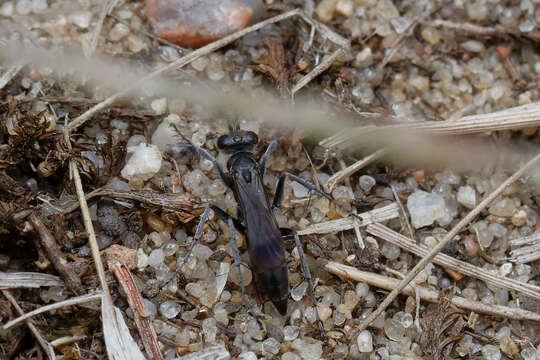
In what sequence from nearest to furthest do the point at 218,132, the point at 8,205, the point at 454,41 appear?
the point at 8,205
the point at 218,132
the point at 454,41

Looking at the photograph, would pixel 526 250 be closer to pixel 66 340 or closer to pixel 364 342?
pixel 364 342

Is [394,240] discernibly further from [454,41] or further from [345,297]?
[454,41]

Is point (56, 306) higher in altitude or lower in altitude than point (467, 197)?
higher

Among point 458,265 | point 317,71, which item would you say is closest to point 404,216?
point 458,265

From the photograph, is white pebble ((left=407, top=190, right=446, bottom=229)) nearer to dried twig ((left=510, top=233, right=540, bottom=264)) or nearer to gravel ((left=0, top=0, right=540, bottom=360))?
gravel ((left=0, top=0, right=540, bottom=360))

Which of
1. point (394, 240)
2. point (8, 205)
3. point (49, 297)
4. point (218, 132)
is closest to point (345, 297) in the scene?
point (394, 240)
